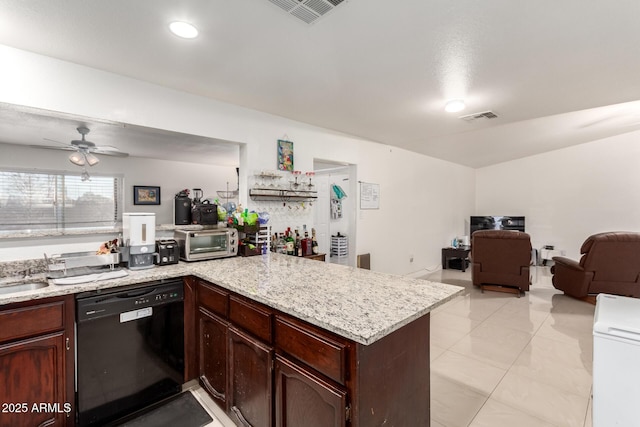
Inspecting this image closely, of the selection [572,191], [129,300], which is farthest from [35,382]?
[572,191]

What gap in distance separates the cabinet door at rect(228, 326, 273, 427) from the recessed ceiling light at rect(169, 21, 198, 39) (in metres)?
1.77

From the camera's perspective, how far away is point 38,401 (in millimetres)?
1601

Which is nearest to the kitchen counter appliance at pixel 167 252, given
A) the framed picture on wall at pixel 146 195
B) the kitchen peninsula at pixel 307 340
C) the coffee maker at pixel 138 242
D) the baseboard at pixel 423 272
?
the coffee maker at pixel 138 242

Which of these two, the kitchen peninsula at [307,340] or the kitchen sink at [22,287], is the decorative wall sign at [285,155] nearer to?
the kitchen peninsula at [307,340]

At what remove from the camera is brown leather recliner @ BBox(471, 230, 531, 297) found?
4.34 metres

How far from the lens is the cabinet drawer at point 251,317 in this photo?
1.50 meters

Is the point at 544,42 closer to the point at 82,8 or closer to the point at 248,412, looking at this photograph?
the point at 82,8

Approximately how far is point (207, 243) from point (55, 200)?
12.1 ft

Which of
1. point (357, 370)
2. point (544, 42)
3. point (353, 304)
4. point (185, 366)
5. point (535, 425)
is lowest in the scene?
point (535, 425)

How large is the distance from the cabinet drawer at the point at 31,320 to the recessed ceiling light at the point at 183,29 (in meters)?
1.69

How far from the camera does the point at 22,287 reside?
1896 millimetres

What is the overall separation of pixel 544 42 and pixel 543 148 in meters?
5.76

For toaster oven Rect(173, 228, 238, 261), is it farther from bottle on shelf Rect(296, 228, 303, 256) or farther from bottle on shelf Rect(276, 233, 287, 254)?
bottle on shelf Rect(296, 228, 303, 256)

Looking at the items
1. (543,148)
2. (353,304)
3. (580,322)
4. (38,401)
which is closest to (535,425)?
(353,304)
